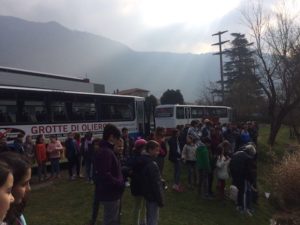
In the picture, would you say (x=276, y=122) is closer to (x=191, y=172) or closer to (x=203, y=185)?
(x=191, y=172)

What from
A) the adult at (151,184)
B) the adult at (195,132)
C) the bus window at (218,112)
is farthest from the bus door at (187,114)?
the adult at (151,184)

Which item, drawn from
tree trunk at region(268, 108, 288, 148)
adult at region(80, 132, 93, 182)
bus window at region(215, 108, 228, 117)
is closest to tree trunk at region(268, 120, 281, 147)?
tree trunk at region(268, 108, 288, 148)

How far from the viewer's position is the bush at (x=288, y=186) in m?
13.8

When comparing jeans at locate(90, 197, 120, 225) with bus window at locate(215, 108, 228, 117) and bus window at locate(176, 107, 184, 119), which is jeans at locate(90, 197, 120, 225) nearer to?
bus window at locate(176, 107, 184, 119)

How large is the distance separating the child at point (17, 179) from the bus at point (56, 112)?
1231cm

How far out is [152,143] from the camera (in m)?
7.57

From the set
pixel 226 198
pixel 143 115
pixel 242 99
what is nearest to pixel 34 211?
pixel 226 198

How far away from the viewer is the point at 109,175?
20.7 feet

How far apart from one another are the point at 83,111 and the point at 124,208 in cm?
988

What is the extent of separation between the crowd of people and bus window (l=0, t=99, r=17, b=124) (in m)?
2.29

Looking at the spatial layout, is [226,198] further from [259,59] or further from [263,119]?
[263,119]

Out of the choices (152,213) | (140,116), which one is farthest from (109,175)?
(140,116)

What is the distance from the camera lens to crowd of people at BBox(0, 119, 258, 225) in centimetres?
315

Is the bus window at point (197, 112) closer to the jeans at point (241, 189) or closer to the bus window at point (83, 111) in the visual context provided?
the bus window at point (83, 111)
